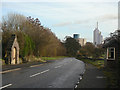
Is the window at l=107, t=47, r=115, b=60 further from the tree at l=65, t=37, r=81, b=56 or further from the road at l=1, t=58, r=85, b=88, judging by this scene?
the tree at l=65, t=37, r=81, b=56

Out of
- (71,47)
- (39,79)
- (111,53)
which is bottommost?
(39,79)

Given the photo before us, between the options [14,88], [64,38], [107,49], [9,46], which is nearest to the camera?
[14,88]

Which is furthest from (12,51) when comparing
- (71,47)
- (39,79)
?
(71,47)

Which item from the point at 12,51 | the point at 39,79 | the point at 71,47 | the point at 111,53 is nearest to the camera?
the point at 39,79

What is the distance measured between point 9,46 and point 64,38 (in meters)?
91.7

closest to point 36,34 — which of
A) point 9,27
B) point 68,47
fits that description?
point 9,27

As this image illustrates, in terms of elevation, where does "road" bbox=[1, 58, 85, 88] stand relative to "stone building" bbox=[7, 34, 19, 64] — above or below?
below

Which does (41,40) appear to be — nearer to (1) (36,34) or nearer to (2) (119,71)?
(1) (36,34)

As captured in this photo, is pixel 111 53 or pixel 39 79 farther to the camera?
pixel 111 53

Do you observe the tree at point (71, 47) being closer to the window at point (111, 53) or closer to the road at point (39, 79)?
the window at point (111, 53)

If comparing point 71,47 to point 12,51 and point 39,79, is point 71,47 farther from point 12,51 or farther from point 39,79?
point 39,79

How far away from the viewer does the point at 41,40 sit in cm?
4500

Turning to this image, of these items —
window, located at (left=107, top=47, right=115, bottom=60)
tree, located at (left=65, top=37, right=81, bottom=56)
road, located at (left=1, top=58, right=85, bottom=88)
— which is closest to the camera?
road, located at (left=1, top=58, right=85, bottom=88)

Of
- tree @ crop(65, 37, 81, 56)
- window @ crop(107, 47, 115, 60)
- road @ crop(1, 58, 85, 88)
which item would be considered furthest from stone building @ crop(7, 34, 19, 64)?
tree @ crop(65, 37, 81, 56)
